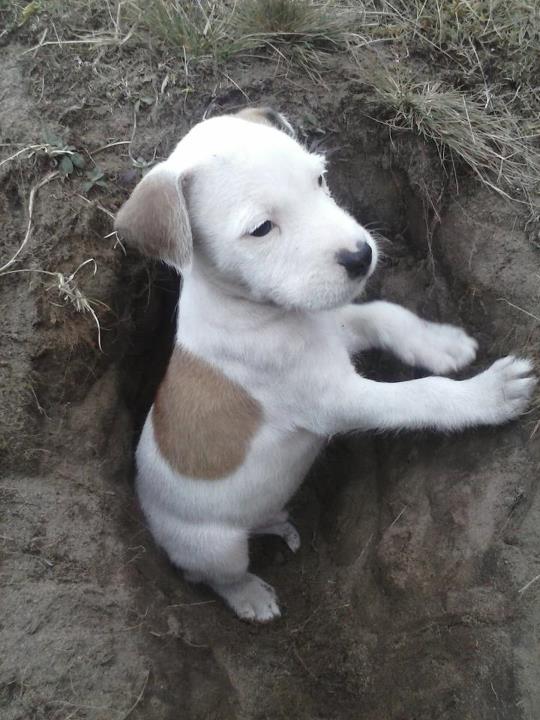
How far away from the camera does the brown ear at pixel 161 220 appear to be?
3342 millimetres

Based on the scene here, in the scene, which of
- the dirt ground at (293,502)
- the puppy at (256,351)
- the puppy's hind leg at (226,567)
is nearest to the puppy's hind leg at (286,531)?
the dirt ground at (293,502)

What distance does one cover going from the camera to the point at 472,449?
415cm

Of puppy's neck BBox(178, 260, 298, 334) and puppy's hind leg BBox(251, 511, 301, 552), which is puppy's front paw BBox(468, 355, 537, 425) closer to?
puppy's neck BBox(178, 260, 298, 334)

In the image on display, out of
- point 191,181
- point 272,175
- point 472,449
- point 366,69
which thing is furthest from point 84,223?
point 472,449

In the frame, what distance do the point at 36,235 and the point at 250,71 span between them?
7.27 feet

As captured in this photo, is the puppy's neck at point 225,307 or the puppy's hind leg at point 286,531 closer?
the puppy's neck at point 225,307

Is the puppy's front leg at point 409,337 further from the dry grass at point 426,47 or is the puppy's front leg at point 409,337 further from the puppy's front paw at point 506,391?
the dry grass at point 426,47

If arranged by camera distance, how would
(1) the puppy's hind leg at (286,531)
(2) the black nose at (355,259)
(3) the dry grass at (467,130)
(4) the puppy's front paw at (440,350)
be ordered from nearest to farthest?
1. (2) the black nose at (355,259)
2. (4) the puppy's front paw at (440,350)
3. (3) the dry grass at (467,130)
4. (1) the puppy's hind leg at (286,531)

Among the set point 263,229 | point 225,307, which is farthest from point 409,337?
point 263,229

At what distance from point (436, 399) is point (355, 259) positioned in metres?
1.16

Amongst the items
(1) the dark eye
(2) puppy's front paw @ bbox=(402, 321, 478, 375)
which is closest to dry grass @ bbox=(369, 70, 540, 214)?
(2) puppy's front paw @ bbox=(402, 321, 478, 375)

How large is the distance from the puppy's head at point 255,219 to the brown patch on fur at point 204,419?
2.43 feet

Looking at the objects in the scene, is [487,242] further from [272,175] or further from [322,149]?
[272,175]

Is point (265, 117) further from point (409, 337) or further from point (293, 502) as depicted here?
point (293, 502)
